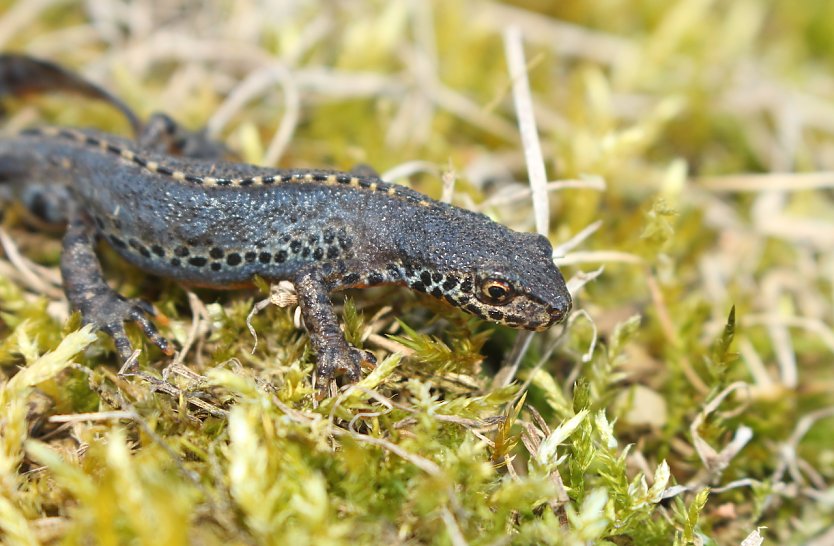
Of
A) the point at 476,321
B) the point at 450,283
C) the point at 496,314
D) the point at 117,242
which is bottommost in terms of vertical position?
the point at 476,321

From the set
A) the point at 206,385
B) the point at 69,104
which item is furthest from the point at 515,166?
the point at 69,104

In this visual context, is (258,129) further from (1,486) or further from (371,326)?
(1,486)

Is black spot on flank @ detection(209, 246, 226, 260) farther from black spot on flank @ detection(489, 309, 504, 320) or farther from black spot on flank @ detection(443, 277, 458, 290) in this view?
black spot on flank @ detection(489, 309, 504, 320)

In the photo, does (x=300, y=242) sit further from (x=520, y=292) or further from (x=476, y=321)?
(x=520, y=292)

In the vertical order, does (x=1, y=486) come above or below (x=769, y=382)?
above

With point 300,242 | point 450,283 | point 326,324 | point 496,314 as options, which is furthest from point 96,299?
point 496,314

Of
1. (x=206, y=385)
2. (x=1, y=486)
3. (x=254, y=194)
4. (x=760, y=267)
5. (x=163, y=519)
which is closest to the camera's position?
(x=163, y=519)

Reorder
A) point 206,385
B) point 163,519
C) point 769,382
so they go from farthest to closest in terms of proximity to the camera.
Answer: point 769,382 → point 206,385 → point 163,519
